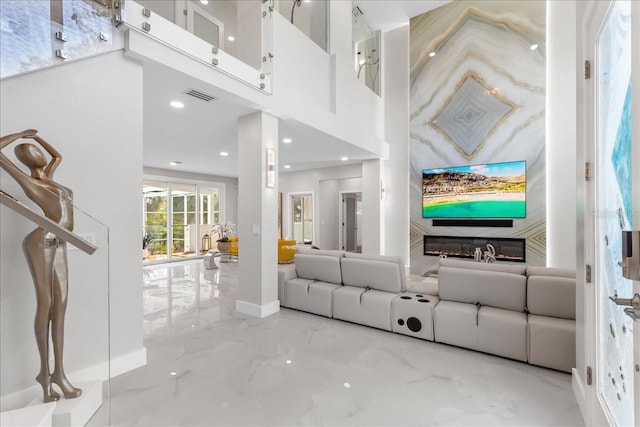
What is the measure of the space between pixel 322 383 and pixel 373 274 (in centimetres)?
148

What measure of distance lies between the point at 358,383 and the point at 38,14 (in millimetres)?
3645

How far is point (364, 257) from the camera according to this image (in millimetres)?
3715

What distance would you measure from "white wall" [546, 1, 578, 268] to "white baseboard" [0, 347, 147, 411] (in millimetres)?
6450

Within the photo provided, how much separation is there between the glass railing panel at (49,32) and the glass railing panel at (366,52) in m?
4.65

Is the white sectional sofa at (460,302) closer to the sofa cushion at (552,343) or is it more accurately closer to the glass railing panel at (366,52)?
the sofa cushion at (552,343)


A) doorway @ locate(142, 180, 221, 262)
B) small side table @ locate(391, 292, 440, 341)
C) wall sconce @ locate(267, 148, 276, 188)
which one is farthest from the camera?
doorway @ locate(142, 180, 221, 262)

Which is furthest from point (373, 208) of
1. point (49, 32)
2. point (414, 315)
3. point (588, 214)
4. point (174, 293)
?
point (49, 32)

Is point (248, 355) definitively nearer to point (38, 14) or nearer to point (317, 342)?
point (317, 342)

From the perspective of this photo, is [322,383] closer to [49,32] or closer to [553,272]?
[553,272]

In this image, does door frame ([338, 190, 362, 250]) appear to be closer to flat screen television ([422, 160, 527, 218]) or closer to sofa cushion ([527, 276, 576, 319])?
flat screen television ([422, 160, 527, 218])

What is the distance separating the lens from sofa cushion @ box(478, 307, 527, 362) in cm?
262

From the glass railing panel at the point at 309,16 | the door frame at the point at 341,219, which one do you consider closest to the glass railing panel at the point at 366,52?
the glass railing panel at the point at 309,16

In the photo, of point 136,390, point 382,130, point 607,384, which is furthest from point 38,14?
point 382,130

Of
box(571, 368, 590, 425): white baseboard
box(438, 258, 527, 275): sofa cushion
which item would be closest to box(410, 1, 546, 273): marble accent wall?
box(438, 258, 527, 275): sofa cushion
